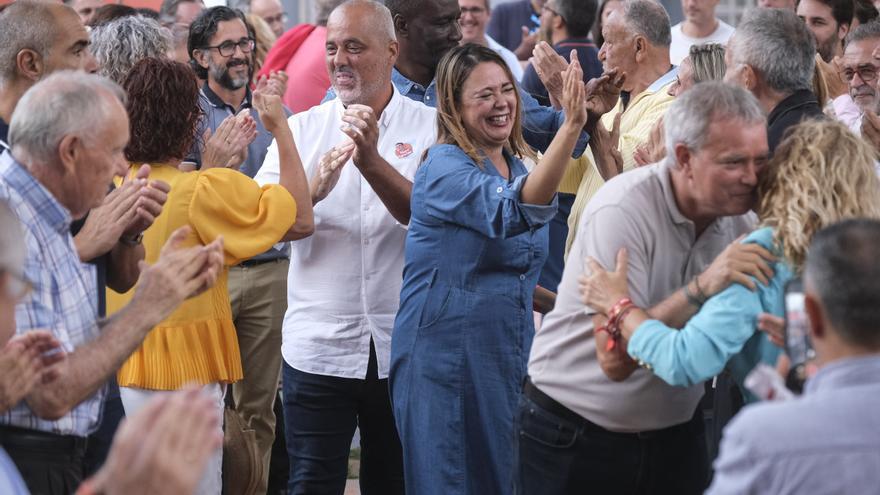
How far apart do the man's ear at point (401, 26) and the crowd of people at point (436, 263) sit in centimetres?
3

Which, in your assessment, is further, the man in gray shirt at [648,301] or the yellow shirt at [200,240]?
the yellow shirt at [200,240]

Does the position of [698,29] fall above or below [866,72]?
above

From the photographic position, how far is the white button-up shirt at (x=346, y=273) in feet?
16.4

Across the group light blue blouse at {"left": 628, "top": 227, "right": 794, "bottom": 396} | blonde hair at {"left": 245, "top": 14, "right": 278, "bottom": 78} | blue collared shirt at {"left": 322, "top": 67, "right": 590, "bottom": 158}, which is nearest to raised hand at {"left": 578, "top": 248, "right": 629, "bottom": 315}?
light blue blouse at {"left": 628, "top": 227, "right": 794, "bottom": 396}

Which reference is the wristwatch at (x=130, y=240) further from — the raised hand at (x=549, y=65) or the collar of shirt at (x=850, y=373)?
the collar of shirt at (x=850, y=373)

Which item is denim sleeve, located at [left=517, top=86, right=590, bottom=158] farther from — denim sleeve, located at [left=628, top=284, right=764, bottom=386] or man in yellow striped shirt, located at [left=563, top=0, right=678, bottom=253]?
denim sleeve, located at [left=628, top=284, right=764, bottom=386]

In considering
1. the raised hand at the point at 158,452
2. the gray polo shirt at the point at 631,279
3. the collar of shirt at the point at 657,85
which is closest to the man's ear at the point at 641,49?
the collar of shirt at the point at 657,85

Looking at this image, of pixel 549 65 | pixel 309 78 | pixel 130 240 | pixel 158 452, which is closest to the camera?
pixel 158 452

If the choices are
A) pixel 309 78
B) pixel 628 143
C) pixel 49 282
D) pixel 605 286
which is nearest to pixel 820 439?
pixel 605 286

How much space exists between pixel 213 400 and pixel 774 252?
2.22 metres

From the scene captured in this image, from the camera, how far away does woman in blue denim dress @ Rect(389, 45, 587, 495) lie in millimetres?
4434

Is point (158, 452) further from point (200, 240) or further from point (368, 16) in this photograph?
point (368, 16)

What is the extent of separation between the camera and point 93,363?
322cm

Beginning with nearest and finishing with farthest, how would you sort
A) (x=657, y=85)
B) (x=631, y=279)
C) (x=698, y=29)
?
(x=631, y=279), (x=657, y=85), (x=698, y=29)
